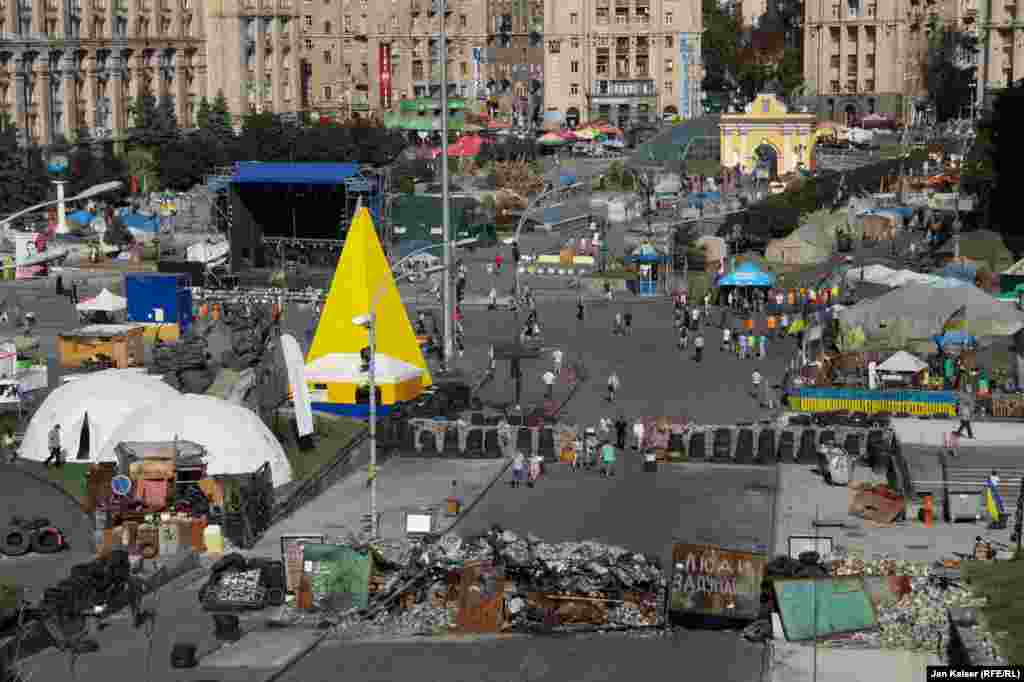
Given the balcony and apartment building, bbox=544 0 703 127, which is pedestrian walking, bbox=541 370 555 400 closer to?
apartment building, bbox=544 0 703 127

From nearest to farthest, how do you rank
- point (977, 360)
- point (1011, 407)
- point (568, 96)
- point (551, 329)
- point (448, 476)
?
1. point (448, 476)
2. point (1011, 407)
3. point (977, 360)
4. point (551, 329)
5. point (568, 96)

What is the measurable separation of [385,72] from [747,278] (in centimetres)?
8143

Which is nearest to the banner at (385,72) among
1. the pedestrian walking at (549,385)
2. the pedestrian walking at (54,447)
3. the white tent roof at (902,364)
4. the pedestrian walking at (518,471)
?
the pedestrian walking at (549,385)

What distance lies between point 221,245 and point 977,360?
125ft

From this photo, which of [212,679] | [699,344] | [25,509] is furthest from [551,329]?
[212,679]

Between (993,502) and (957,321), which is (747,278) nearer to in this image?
(957,321)

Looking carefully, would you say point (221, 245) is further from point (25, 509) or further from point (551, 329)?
point (25, 509)

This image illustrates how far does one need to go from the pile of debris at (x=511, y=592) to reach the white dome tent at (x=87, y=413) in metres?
13.1

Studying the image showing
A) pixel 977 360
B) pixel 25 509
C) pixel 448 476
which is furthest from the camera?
pixel 977 360

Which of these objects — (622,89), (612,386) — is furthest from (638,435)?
(622,89)

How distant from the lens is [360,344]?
5781 centimetres

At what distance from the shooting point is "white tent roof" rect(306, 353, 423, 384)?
56.8 m

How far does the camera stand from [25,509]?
48.2m

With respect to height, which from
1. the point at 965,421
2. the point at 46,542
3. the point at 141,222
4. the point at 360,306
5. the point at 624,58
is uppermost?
the point at 624,58
